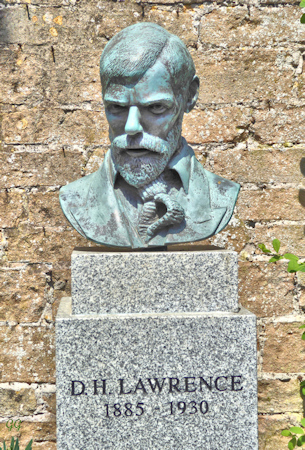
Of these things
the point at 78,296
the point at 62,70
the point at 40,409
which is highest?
the point at 62,70

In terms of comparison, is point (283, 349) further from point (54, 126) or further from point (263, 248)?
point (54, 126)

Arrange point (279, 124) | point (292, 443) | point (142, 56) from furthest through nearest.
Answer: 1. point (279, 124)
2. point (292, 443)
3. point (142, 56)

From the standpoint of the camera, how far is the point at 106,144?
3.19 meters

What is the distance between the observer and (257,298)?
318 centimetres

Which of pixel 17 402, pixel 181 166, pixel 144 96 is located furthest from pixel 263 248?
pixel 17 402

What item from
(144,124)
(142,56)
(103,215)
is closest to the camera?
(142,56)

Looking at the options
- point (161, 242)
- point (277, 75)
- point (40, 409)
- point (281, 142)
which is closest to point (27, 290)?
point (40, 409)

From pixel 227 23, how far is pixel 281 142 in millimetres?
797

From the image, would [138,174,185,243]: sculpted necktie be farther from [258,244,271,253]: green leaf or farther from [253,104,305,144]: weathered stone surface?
[253,104,305,144]: weathered stone surface

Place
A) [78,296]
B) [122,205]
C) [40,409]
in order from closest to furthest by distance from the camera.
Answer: [78,296] → [122,205] → [40,409]

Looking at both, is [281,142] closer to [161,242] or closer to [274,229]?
[274,229]

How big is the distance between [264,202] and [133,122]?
1436mm

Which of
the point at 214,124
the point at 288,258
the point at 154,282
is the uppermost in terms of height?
the point at 214,124

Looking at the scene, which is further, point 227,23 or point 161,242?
point 227,23
